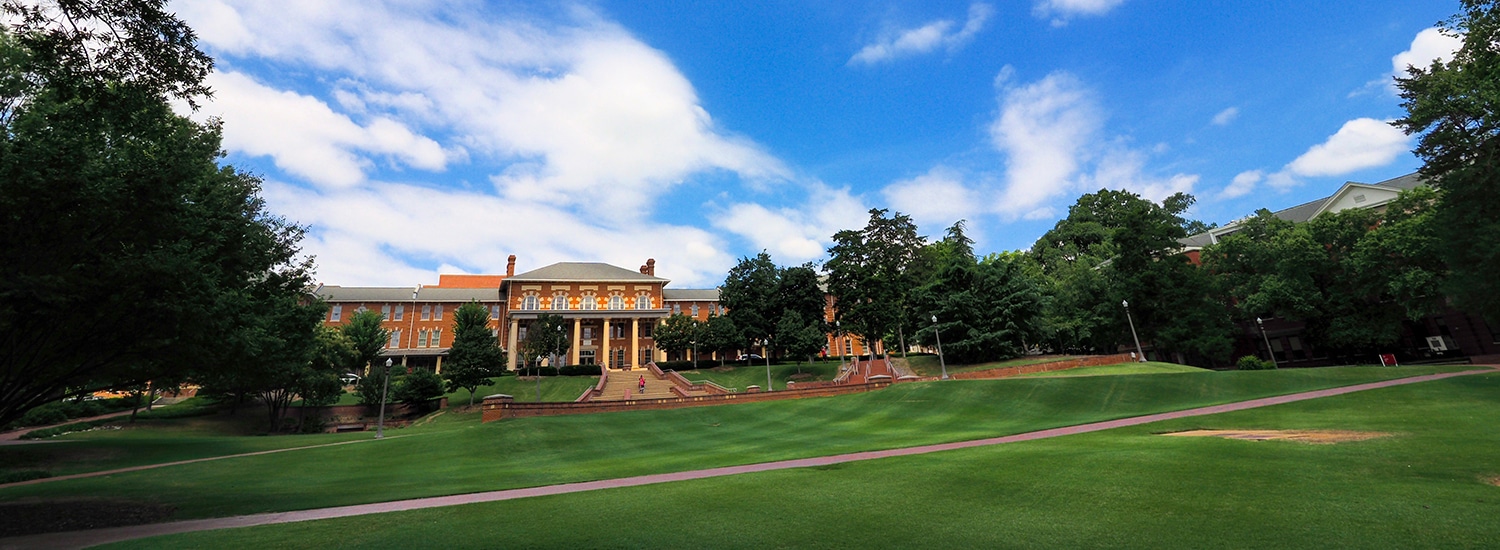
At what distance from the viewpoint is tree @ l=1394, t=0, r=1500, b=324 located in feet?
76.0

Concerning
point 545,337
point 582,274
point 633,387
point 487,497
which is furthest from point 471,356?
point 487,497

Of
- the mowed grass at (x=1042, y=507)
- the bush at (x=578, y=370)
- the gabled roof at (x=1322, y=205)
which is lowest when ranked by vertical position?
the mowed grass at (x=1042, y=507)

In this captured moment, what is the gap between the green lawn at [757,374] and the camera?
49875mm

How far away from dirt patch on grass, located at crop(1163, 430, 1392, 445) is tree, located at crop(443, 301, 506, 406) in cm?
4146

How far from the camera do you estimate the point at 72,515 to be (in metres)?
10.1

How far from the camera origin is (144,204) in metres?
10.9

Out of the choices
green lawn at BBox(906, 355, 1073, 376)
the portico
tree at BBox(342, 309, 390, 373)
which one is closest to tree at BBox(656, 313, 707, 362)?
the portico

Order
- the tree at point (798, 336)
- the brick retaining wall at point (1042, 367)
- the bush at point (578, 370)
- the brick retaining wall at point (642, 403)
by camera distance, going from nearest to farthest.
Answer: the brick retaining wall at point (642, 403), the brick retaining wall at point (1042, 367), the tree at point (798, 336), the bush at point (578, 370)

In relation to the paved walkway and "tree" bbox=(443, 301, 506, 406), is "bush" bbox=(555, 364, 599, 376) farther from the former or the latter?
the paved walkway

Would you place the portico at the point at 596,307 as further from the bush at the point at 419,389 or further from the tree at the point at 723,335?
the bush at the point at 419,389

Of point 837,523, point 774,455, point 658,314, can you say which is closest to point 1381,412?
point 774,455

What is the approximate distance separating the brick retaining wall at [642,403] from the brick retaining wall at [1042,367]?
22.3ft

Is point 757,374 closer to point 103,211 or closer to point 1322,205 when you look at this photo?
point 103,211

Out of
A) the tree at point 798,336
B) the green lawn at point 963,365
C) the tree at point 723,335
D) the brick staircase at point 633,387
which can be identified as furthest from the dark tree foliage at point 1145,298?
the brick staircase at point 633,387
